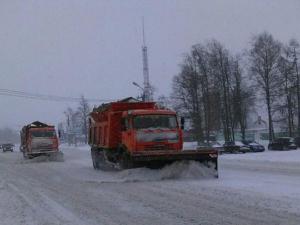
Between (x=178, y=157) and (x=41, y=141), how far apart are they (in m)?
24.4

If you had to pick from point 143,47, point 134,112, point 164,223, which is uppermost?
point 143,47

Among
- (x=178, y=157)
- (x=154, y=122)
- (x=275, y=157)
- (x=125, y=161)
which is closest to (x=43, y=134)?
(x=275, y=157)

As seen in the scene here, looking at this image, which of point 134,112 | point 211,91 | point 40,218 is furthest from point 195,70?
point 40,218

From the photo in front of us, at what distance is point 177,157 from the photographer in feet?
68.1

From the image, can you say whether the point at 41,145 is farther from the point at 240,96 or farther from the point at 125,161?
the point at 240,96

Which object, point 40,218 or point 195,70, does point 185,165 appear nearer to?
point 40,218

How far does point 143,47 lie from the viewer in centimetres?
7088

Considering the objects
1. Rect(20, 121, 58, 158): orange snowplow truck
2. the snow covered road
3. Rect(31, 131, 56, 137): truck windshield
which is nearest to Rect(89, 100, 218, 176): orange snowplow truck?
the snow covered road

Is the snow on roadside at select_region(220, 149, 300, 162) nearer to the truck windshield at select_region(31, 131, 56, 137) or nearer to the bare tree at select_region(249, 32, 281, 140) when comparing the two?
the truck windshield at select_region(31, 131, 56, 137)

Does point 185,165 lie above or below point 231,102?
below

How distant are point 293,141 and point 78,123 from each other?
69.8 metres

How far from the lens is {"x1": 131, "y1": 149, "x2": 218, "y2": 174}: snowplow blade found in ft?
68.1

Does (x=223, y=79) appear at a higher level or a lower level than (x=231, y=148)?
→ higher

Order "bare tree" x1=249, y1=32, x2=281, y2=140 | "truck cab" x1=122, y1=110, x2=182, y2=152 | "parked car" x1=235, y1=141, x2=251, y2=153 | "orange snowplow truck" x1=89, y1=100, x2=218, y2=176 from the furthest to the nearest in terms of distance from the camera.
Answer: "bare tree" x1=249, y1=32, x2=281, y2=140, "parked car" x1=235, y1=141, x2=251, y2=153, "truck cab" x1=122, y1=110, x2=182, y2=152, "orange snowplow truck" x1=89, y1=100, x2=218, y2=176
